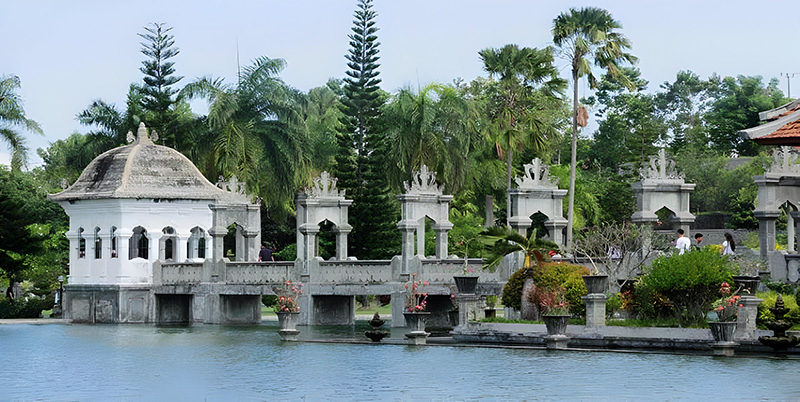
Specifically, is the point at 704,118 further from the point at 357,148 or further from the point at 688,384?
the point at 688,384

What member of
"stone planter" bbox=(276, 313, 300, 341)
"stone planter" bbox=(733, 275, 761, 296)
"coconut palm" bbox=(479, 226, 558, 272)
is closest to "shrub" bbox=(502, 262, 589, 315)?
"coconut palm" bbox=(479, 226, 558, 272)

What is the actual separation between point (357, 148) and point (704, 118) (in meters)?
36.0

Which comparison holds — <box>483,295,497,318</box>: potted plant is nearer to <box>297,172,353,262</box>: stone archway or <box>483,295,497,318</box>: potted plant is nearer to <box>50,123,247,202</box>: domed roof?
<box>297,172,353,262</box>: stone archway

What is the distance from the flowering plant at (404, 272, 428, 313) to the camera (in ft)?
109

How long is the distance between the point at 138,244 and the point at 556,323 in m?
28.1

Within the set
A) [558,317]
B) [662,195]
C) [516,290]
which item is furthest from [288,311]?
[662,195]

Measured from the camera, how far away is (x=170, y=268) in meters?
47.8

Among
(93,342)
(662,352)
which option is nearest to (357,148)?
(93,342)

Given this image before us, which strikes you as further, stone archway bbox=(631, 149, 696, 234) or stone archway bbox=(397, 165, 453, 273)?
stone archway bbox=(397, 165, 453, 273)

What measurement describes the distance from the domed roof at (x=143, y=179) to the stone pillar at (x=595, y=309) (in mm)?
19744

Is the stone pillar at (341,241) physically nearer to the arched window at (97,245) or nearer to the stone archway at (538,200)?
the stone archway at (538,200)

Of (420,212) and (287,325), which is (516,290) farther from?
(420,212)

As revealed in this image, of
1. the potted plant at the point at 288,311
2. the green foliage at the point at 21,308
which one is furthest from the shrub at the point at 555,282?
the green foliage at the point at 21,308

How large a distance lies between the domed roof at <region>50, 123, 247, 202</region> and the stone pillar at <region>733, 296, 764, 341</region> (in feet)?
76.3
